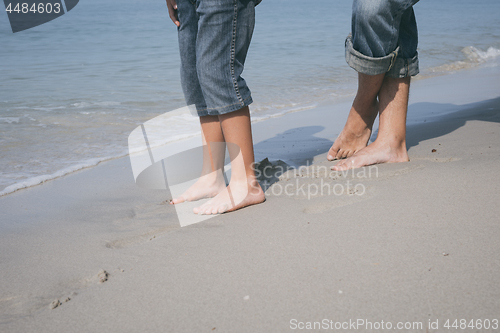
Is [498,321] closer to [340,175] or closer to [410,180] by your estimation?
[410,180]

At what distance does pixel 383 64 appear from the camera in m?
1.92

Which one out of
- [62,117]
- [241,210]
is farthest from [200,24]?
[62,117]

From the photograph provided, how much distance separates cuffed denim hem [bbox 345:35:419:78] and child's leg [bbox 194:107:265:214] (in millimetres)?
663

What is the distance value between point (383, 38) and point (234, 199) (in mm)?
1000

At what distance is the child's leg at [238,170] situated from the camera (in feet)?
5.30

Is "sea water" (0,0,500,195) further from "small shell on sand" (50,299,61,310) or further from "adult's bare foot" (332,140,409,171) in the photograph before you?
"adult's bare foot" (332,140,409,171)

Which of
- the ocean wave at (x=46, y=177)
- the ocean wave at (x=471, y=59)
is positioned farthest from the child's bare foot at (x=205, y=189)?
the ocean wave at (x=471, y=59)

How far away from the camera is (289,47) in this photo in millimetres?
9070

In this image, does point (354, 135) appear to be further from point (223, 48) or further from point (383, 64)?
point (223, 48)

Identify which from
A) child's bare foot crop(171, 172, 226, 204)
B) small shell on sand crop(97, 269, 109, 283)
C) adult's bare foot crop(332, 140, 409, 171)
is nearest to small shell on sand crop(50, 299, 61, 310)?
small shell on sand crop(97, 269, 109, 283)

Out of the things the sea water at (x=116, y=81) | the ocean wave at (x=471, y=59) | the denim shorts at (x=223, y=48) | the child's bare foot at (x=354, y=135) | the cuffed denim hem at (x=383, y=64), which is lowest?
the ocean wave at (x=471, y=59)

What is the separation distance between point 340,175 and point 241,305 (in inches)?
40.9

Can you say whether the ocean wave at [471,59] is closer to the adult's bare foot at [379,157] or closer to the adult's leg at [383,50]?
the adult's leg at [383,50]

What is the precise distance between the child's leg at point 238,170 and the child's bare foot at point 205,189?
0.59ft
